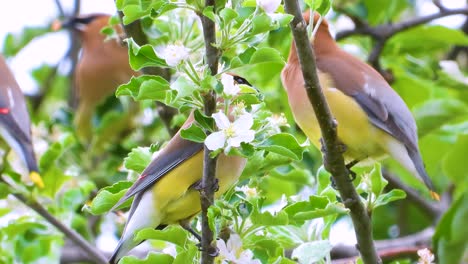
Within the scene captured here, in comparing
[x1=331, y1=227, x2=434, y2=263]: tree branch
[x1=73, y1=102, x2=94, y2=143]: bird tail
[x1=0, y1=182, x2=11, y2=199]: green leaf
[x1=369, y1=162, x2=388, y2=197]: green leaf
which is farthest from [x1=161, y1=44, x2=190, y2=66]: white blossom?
[x1=73, y1=102, x2=94, y2=143]: bird tail

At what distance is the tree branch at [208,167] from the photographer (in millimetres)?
2734

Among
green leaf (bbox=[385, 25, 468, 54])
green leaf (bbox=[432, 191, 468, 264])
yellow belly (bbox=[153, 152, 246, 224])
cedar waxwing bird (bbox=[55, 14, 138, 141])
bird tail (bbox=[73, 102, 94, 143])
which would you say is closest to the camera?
yellow belly (bbox=[153, 152, 246, 224])

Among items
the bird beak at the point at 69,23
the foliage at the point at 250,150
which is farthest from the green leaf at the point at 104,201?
the bird beak at the point at 69,23

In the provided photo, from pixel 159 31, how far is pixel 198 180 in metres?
0.68

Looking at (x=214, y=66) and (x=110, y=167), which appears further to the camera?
(x=110, y=167)

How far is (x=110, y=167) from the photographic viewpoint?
5539 millimetres

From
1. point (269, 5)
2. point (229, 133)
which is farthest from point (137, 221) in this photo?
point (269, 5)

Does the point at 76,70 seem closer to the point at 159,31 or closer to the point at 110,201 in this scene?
the point at 159,31

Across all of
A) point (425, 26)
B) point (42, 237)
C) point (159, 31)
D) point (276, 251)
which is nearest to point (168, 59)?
point (276, 251)

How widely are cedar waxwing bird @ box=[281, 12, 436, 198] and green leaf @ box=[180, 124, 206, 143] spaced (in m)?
1.11

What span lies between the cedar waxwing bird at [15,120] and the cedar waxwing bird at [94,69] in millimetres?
1036

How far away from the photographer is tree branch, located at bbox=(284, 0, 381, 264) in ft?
9.21

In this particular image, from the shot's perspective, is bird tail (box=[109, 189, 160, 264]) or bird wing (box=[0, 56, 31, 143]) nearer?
bird tail (box=[109, 189, 160, 264])

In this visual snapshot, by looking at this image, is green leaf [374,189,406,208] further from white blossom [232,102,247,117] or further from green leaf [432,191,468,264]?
green leaf [432,191,468,264]
